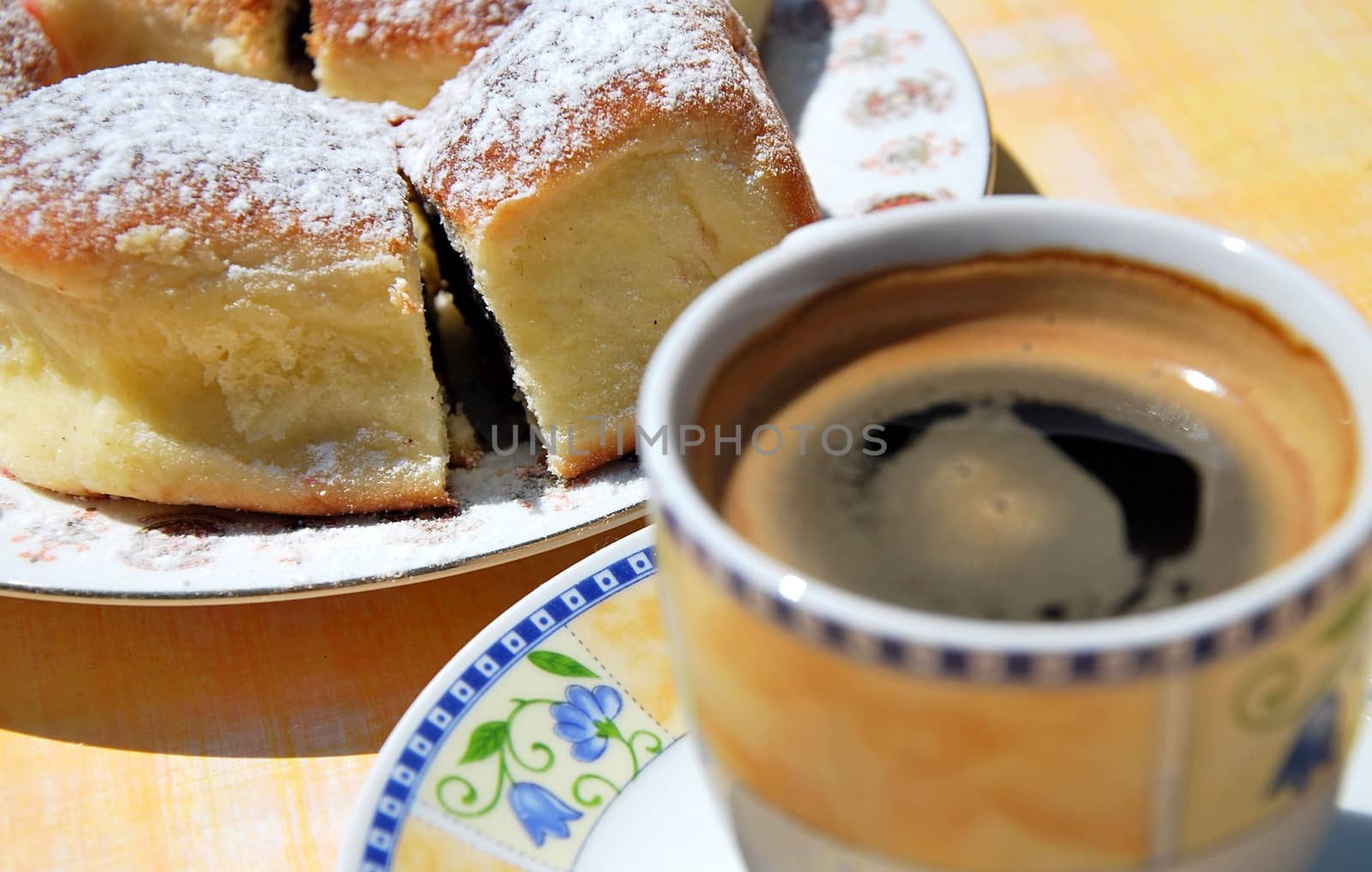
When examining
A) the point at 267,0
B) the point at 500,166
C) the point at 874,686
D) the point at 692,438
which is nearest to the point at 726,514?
the point at 692,438

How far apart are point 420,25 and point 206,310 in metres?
0.42

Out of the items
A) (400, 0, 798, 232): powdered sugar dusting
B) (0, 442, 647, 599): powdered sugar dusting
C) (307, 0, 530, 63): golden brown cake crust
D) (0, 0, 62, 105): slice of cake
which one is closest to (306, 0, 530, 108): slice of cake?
(307, 0, 530, 63): golden brown cake crust

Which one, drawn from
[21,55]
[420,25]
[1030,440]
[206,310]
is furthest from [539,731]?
[21,55]

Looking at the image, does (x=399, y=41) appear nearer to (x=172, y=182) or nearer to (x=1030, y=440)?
(x=172, y=182)

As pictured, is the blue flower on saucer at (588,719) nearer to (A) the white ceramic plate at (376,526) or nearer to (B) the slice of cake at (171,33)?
(A) the white ceramic plate at (376,526)

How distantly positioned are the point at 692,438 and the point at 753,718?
0.13m

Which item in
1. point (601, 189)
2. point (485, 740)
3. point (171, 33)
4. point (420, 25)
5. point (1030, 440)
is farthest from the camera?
point (171, 33)

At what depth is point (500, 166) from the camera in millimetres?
1072

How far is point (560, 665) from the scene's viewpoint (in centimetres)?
77

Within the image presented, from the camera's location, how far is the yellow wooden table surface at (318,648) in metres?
0.87

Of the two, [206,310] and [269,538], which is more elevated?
[206,310]

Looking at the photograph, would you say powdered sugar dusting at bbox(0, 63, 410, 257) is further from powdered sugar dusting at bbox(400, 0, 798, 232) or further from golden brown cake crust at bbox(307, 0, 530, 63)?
golden brown cake crust at bbox(307, 0, 530, 63)

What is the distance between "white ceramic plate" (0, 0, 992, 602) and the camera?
0.95m

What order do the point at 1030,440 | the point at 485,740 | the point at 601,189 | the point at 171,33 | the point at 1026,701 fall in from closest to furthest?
1. the point at 1026,701
2. the point at 1030,440
3. the point at 485,740
4. the point at 601,189
5. the point at 171,33
